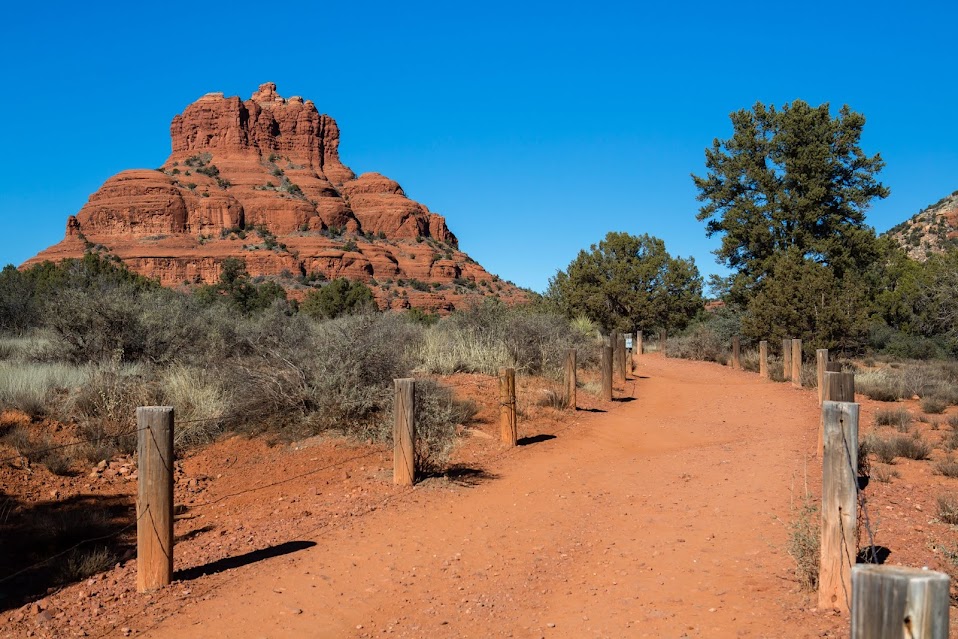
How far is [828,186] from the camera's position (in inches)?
1198

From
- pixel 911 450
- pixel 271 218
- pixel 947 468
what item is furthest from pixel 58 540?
pixel 271 218

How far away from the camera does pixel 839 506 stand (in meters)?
4.55

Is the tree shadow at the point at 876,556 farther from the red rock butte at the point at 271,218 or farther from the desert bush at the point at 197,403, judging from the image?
the red rock butte at the point at 271,218

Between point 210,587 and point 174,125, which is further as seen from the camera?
point 174,125

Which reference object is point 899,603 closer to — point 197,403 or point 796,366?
point 197,403

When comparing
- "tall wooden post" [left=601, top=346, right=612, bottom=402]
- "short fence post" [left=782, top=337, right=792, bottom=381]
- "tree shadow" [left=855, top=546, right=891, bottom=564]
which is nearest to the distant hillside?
"short fence post" [left=782, top=337, right=792, bottom=381]

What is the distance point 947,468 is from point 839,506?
17.7ft

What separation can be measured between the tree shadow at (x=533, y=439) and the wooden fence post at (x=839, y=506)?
6619mm

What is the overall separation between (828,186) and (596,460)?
83.4 ft

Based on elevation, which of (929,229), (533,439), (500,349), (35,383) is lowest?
(533,439)

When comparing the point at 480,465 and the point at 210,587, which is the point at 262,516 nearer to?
the point at 210,587

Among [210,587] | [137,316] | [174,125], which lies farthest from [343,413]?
[174,125]

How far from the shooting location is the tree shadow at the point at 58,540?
19.5 feet

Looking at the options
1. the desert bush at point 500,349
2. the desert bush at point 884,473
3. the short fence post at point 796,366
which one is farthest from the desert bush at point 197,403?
the short fence post at point 796,366
